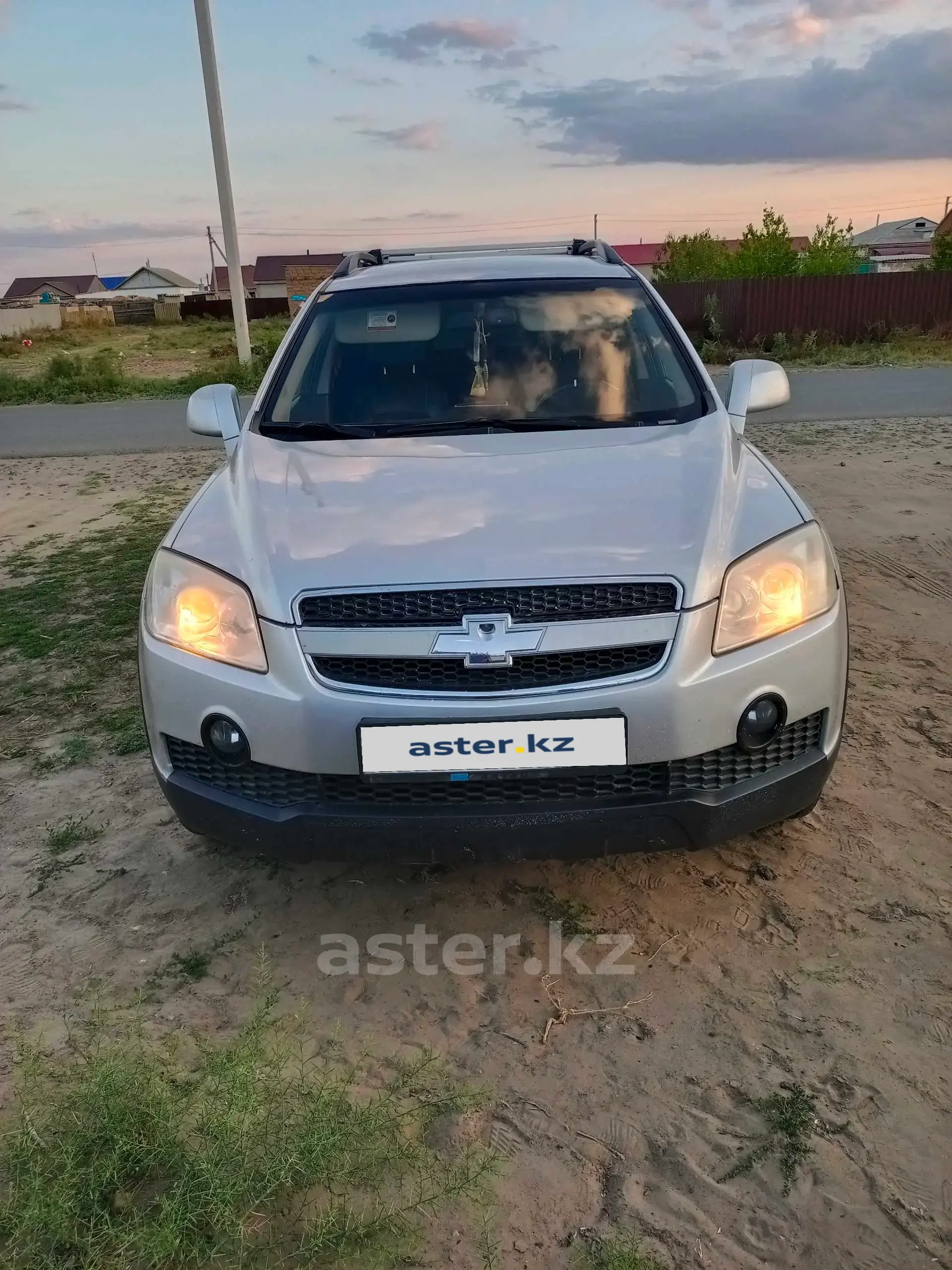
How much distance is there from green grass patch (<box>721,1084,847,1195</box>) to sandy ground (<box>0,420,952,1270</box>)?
0.02 meters

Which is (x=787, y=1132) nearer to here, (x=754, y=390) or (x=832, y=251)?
(x=754, y=390)

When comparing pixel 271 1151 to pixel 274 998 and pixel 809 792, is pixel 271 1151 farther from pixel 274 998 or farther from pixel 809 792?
pixel 809 792

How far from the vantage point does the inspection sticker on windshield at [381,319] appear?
3562 mm

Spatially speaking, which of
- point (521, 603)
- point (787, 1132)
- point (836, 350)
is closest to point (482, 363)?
point (521, 603)

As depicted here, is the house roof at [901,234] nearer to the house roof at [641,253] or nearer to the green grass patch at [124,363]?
the house roof at [641,253]

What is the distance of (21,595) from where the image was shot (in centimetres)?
550

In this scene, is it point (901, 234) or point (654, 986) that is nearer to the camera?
point (654, 986)

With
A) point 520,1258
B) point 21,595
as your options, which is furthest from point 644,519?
point 21,595

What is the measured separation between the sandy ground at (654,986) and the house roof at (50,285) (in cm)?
10729

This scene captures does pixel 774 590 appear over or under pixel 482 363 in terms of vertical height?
under

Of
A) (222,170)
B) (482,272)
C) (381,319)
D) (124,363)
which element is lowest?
(124,363)

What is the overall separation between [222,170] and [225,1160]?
17390 mm

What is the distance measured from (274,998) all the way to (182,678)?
0.78 meters

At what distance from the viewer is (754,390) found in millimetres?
3311
